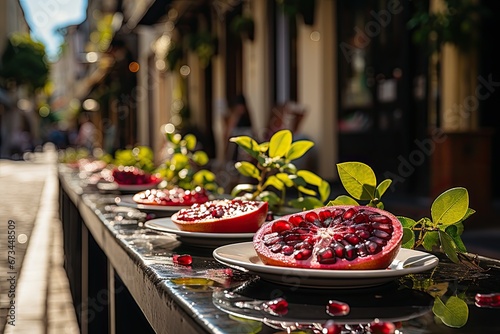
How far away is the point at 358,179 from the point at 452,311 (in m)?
0.32

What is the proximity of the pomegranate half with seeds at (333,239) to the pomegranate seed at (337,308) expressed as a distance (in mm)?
100

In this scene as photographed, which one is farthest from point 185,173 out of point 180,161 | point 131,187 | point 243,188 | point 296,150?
point 296,150

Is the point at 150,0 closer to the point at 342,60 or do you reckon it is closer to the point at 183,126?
the point at 183,126

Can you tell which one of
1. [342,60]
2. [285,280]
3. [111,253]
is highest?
[342,60]

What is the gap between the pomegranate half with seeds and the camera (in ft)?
3.35

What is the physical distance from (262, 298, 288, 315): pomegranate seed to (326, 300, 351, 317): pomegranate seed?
0.05 m

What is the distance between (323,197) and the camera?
186 centimetres

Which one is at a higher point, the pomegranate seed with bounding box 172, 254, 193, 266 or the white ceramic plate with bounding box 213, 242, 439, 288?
the white ceramic plate with bounding box 213, 242, 439, 288

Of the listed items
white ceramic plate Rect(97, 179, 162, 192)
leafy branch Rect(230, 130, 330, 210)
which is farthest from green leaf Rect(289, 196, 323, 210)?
white ceramic plate Rect(97, 179, 162, 192)

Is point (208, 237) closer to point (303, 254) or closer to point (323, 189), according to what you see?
point (303, 254)

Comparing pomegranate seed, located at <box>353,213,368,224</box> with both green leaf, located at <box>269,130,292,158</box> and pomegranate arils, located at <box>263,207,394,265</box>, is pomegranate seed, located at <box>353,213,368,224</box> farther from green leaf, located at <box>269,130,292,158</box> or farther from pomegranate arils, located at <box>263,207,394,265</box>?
green leaf, located at <box>269,130,292,158</box>

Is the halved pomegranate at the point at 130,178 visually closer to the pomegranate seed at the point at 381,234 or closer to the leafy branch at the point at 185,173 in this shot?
the leafy branch at the point at 185,173

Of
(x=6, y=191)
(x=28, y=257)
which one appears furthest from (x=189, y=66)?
(x=28, y=257)

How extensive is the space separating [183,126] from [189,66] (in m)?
1.97
